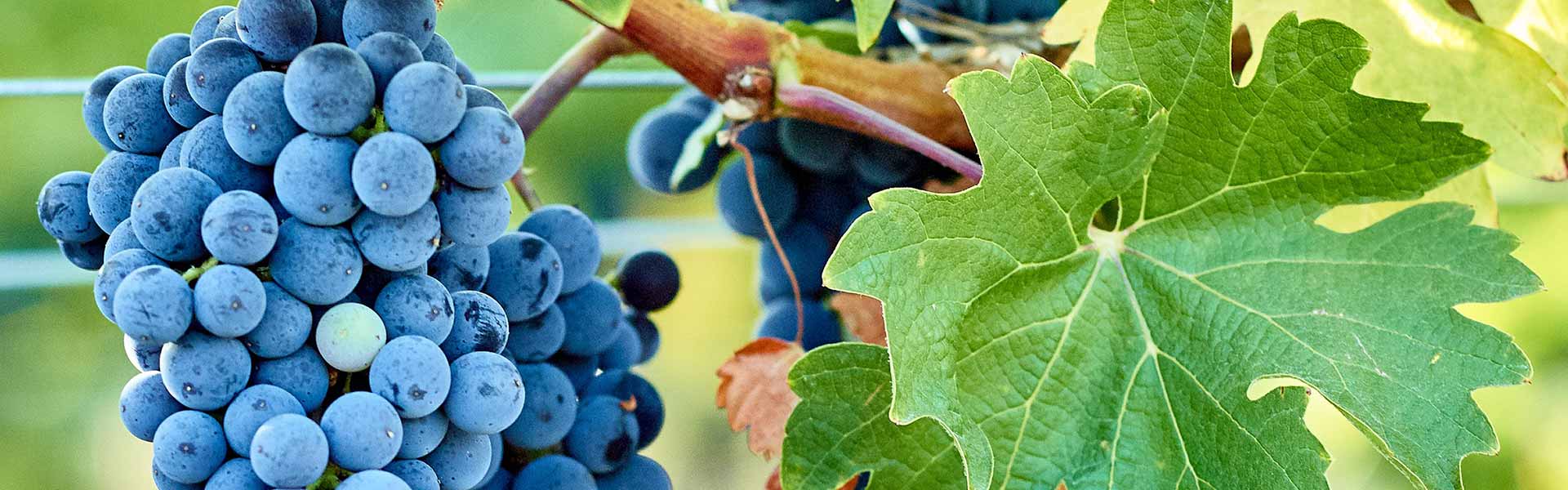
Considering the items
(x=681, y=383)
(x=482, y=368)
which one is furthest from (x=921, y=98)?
(x=681, y=383)

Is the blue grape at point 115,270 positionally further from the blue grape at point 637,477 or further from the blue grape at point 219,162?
the blue grape at point 637,477

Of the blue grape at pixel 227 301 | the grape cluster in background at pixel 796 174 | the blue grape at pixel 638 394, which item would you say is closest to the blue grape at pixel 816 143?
the grape cluster in background at pixel 796 174

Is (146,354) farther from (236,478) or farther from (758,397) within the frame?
(758,397)

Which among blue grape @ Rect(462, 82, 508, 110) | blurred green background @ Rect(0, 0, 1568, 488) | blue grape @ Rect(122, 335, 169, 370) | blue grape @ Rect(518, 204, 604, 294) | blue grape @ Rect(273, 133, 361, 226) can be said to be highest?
blue grape @ Rect(462, 82, 508, 110)

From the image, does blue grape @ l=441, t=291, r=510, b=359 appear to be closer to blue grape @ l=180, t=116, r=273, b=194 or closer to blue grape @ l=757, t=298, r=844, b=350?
blue grape @ l=180, t=116, r=273, b=194

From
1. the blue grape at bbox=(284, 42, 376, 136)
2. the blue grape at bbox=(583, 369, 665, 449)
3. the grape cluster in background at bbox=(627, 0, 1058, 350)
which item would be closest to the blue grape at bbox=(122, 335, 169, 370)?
the blue grape at bbox=(284, 42, 376, 136)

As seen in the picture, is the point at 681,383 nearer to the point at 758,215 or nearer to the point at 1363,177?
the point at 758,215

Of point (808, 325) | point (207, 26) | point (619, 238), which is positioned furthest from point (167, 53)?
point (619, 238)
